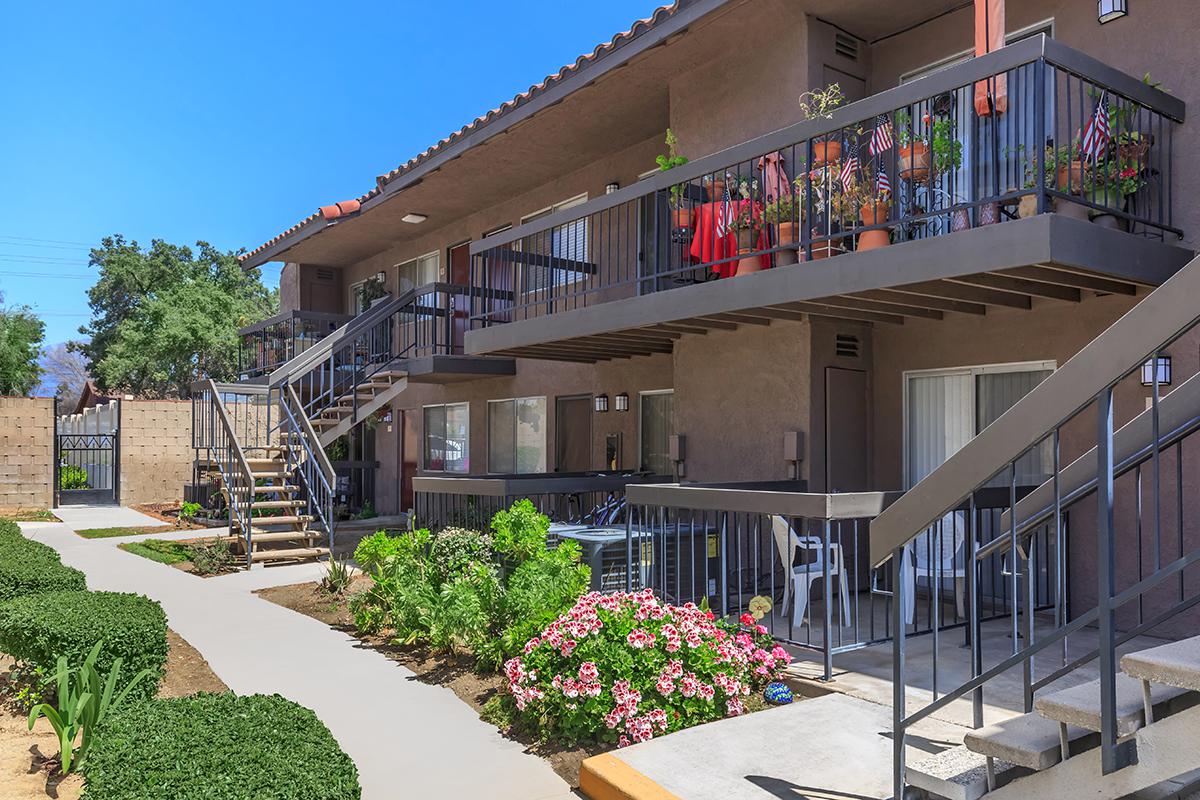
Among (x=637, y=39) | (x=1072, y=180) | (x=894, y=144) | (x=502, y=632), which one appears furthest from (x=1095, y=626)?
(x=637, y=39)

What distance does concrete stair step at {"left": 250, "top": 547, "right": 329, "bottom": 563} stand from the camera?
1155cm

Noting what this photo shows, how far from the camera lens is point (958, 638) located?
22.0ft

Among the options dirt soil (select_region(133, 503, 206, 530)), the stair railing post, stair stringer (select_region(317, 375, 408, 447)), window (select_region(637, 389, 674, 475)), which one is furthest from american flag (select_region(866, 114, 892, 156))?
dirt soil (select_region(133, 503, 206, 530))

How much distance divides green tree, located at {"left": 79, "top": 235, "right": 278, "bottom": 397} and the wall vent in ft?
97.9

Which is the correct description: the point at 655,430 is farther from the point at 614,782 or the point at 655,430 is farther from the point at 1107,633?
the point at 1107,633

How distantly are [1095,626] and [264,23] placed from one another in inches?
1862

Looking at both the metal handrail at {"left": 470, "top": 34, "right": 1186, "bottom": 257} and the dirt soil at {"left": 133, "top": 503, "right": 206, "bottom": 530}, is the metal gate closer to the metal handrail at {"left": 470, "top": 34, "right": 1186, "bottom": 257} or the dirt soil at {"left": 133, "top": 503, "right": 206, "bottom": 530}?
the dirt soil at {"left": 133, "top": 503, "right": 206, "bottom": 530}

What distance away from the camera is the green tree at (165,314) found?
35.6 m

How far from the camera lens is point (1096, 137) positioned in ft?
20.7

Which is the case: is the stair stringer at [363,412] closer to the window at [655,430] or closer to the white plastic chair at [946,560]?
the window at [655,430]

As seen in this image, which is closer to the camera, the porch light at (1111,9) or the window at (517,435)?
the porch light at (1111,9)

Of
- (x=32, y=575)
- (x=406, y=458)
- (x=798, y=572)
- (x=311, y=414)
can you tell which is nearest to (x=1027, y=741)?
(x=798, y=572)

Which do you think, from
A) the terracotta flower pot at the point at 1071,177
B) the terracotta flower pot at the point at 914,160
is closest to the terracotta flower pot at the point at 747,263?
the terracotta flower pot at the point at 914,160

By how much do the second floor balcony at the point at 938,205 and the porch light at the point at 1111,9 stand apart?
503 millimetres
